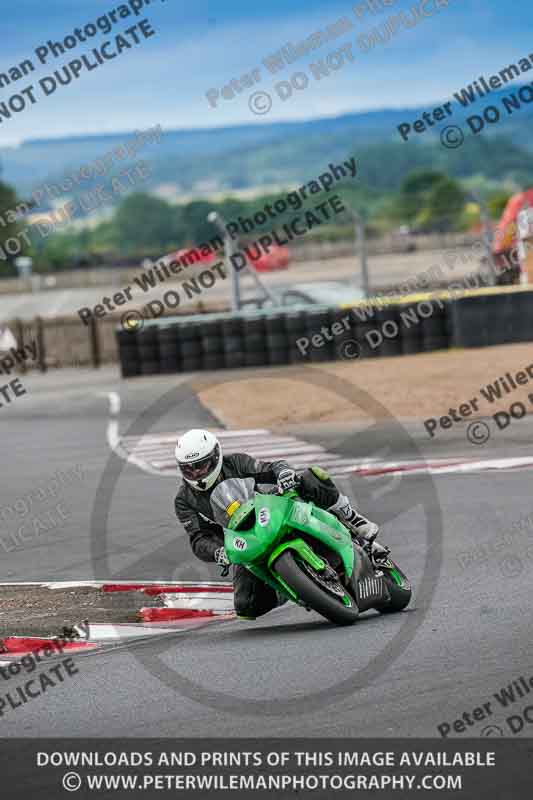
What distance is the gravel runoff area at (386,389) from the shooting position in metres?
19.0

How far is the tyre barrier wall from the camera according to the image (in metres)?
25.8

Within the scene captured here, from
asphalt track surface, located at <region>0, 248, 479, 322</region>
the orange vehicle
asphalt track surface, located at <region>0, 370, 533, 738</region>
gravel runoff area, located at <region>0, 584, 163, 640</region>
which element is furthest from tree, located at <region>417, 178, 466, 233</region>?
gravel runoff area, located at <region>0, 584, 163, 640</region>

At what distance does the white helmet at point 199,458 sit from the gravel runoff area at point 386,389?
10181 millimetres

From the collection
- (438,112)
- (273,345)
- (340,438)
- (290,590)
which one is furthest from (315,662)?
(273,345)

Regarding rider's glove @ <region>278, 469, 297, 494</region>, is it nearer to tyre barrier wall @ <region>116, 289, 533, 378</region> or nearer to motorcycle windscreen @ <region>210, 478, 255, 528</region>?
motorcycle windscreen @ <region>210, 478, 255, 528</region>

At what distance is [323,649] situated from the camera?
715cm

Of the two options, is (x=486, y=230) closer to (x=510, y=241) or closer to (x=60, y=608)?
(x=510, y=241)

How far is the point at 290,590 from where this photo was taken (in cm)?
732

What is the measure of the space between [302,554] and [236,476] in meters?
1.02
